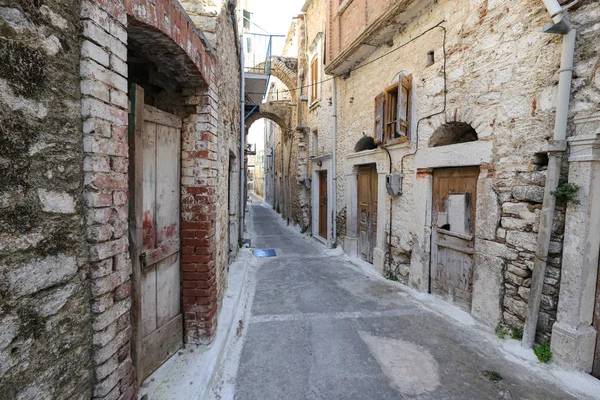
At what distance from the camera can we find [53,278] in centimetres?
121

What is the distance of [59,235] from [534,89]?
4232 mm

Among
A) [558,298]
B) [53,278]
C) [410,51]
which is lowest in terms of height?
[558,298]

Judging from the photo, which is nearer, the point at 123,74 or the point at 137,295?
the point at 123,74

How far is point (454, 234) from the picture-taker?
419 centimetres

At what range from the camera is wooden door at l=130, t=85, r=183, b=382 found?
7.48 feet

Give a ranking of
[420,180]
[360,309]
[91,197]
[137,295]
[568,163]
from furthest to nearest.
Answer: [420,180], [360,309], [568,163], [137,295], [91,197]

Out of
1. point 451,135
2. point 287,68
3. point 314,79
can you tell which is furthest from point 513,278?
point 287,68

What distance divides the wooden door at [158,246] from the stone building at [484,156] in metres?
3.58

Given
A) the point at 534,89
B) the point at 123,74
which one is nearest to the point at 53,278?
the point at 123,74

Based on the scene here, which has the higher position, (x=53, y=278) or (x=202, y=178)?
(x=202, y=178)

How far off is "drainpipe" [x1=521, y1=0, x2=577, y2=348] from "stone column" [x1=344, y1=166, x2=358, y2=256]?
4.16 m

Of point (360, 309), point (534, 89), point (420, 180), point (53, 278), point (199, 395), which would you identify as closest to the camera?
point (53, 278)

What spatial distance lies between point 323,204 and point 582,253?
6.97 meters

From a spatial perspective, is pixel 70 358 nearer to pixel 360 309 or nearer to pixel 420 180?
pixel 360 309
